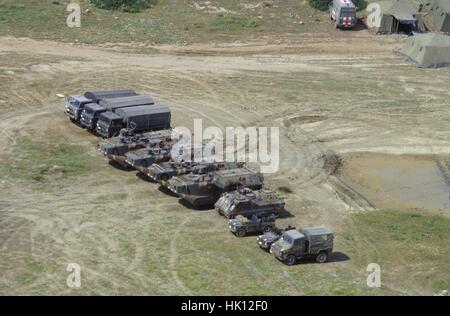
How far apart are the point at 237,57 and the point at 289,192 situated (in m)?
24.1

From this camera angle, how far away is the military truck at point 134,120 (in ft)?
153

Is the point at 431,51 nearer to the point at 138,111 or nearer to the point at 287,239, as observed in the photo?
the point at 138,111

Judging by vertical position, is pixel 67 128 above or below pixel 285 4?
below

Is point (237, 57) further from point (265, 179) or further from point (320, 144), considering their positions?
point (265, 179)

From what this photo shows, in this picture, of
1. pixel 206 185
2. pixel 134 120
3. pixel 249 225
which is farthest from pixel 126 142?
pixel 249 225

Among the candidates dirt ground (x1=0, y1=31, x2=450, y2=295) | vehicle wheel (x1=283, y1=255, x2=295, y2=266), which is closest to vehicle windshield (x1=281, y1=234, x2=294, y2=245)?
vehicle wheel (x1=283, y1=255, x2=295, y2=266)

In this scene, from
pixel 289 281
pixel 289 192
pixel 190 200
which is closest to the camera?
pixel 289 281

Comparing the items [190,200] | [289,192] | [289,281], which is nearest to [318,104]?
[289,192]

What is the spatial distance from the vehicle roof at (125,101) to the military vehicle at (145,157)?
632 cm

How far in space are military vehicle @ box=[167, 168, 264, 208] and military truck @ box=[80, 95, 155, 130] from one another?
10.2m

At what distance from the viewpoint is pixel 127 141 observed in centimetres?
4375

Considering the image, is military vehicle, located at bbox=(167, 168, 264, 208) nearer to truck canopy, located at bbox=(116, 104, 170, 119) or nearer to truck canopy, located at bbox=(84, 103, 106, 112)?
truck canopy, located at bbox=(116, 104, 170, 119)

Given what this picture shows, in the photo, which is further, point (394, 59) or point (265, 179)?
point (394, 59)

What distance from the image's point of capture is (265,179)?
143ft
